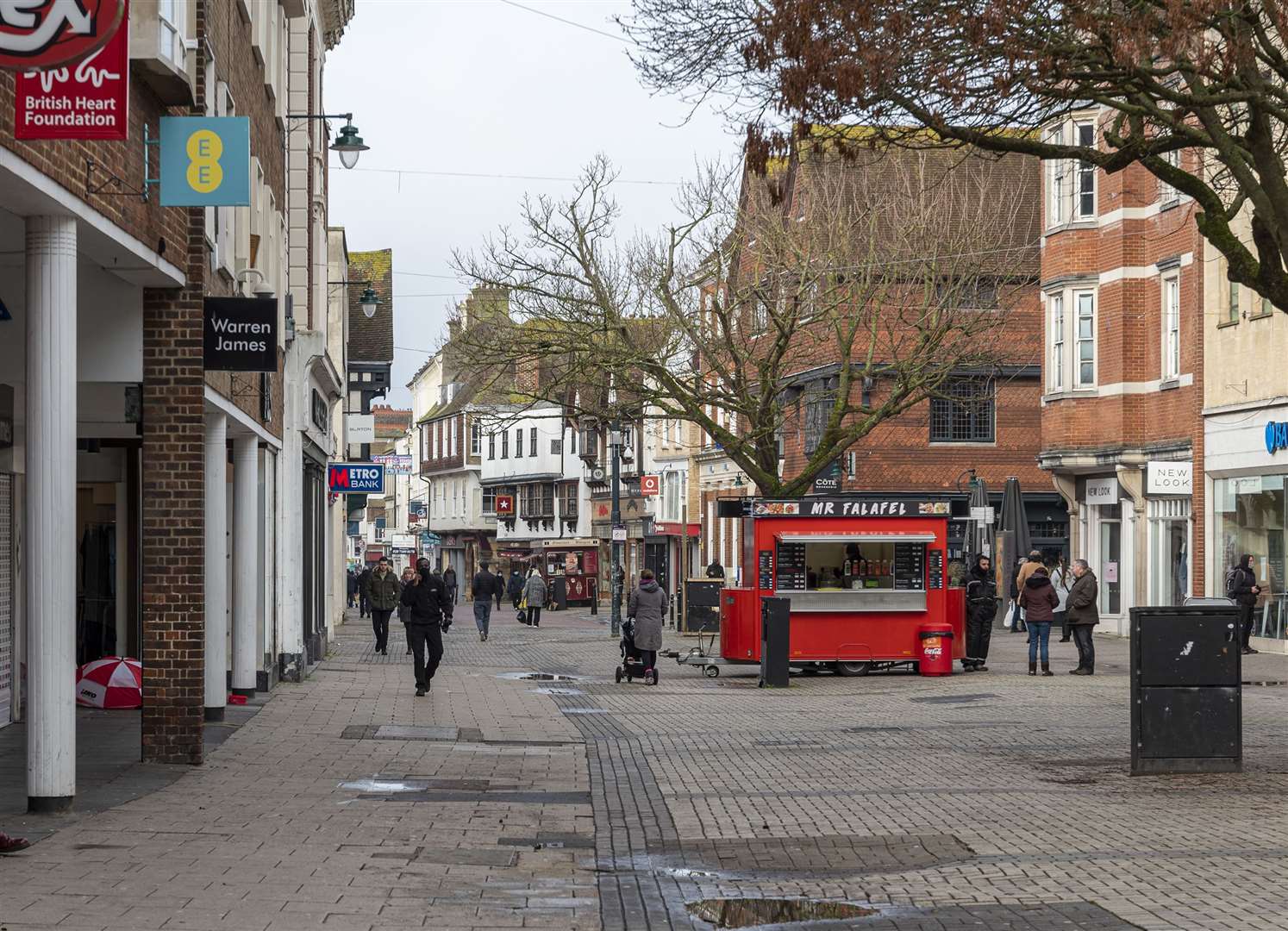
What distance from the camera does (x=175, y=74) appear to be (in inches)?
513

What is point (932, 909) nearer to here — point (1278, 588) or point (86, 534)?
point (86, 534)

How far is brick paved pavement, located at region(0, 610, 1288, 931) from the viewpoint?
8.61m

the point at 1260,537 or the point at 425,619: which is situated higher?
the point at 1260,537

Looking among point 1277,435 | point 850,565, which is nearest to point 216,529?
point 850,565

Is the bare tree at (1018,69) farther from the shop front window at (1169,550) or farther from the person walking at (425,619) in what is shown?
the shop front window at (1169,550)

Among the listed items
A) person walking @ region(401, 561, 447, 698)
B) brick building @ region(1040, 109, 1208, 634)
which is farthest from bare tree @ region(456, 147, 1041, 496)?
person walking @ region(401, 561, 447, 698)

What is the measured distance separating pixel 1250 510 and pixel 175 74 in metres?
23.4

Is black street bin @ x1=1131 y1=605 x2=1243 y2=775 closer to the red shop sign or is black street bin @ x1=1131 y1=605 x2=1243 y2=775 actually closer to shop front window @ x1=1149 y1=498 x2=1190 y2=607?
the red shop sign

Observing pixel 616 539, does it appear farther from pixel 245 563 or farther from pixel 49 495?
pixel 49 495

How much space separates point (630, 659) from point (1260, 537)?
37.9 feet

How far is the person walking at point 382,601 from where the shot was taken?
35.5 meters

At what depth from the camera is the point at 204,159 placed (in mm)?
13320

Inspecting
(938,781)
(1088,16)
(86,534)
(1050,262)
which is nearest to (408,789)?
(938,781)

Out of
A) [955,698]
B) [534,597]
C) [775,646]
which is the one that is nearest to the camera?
[955,698]
